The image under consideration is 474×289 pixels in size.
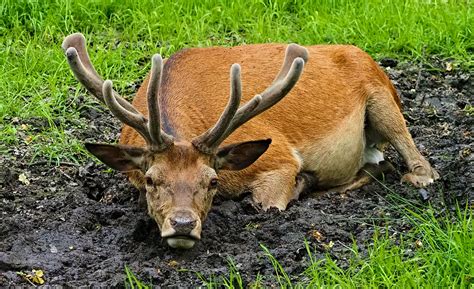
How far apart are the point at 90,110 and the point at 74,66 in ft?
7.10

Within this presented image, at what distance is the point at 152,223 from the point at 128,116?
0.66 metres

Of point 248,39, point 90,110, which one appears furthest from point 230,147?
point 248,39

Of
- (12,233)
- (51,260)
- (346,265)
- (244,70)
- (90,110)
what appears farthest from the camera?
(90,110)

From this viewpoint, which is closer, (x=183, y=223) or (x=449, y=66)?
(x=183, y=223)

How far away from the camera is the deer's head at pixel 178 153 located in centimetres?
643

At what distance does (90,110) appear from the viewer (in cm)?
893

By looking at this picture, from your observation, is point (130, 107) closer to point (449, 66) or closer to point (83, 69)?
point (83, 69)

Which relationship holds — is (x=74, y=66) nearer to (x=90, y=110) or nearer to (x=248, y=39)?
(x=90, y=110)

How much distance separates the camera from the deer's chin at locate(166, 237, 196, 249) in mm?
6363

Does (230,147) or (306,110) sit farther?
(306,110)

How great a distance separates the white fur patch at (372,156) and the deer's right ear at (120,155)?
2.22m

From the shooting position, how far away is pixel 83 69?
6.86 meters

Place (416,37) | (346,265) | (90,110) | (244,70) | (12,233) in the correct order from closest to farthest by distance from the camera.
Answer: (346,265)
(12,233)
(244,70)
(90,110)
(416,37)

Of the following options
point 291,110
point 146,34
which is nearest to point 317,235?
point 291,110
